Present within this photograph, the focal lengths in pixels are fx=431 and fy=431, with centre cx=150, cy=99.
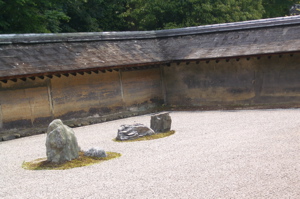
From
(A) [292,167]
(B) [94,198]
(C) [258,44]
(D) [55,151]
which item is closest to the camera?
(B) [94,198]

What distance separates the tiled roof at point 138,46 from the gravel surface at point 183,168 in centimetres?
282

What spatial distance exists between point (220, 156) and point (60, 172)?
310cm

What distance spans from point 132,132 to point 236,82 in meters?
6.59

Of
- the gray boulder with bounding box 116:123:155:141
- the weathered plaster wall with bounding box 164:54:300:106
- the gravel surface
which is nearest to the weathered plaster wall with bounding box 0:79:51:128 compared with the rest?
the gravel surface

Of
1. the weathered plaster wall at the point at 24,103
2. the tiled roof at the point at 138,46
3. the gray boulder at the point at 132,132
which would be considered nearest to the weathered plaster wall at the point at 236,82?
the tiled roof at the point at 138,46

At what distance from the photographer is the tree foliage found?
20.8 meters

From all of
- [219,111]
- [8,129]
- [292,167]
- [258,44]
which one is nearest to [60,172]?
[292,167]

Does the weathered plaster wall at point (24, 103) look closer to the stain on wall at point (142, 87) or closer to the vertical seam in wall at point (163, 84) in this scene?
the stain on wall at point (142, 87)

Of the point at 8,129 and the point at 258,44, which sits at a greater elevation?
the point at 258,44

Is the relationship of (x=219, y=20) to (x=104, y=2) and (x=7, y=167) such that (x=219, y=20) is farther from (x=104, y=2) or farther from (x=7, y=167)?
(x=7, y=167)

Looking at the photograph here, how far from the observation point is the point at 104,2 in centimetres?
2948

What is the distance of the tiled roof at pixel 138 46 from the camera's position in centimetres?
1359

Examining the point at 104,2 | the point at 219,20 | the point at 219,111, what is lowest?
the point at 219,111

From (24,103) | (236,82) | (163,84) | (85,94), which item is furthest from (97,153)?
(163,84)
